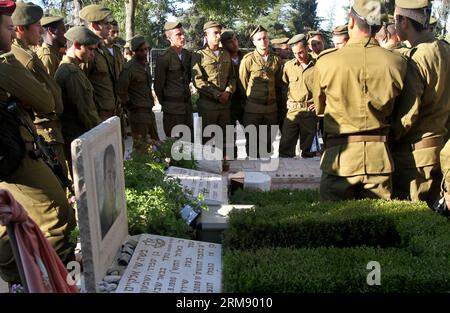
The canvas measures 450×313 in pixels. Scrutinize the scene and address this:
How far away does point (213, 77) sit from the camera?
7738 millimetres

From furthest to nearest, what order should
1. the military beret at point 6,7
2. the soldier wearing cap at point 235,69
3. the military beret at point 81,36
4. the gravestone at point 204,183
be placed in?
1. the soldier wearing cap at point 235,69
2. the military beret at point 81,36
3. the gravestone at point 204,183
4. the military beret at point 6,7

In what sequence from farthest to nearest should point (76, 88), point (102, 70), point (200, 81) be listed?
point (200, 81), point (102, 70), point (76, 88)

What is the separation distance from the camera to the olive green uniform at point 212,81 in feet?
25.3

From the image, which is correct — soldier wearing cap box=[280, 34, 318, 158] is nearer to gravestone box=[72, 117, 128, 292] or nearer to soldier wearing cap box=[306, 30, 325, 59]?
soldier wearing cap box=[306, 30, 325, 59]

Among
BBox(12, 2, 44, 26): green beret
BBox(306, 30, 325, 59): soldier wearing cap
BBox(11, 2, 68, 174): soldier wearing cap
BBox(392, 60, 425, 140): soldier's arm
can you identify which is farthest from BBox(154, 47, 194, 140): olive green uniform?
BBox(392, 60, 425, 140): soldier's arm

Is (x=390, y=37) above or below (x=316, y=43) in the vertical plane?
above

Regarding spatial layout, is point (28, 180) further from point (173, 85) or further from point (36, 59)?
point (173, 85)

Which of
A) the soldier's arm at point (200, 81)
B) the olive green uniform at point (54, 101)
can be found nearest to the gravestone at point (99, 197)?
the olive green uniform at point (54, 101)

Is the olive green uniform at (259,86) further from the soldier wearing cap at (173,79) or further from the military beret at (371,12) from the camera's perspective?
the military beret at (371,12)

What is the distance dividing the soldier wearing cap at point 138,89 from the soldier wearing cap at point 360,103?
4.01 metres

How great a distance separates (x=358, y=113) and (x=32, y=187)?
2390 millimetres

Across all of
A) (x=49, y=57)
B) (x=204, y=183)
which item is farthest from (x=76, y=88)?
(x=204, y=183)
